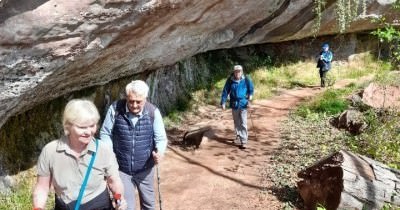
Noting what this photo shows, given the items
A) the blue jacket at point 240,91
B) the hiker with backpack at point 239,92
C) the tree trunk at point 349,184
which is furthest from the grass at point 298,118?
the blue jacket at point 240,91

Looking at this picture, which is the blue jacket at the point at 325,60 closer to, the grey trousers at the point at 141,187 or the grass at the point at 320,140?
the grass at the point at 320,140

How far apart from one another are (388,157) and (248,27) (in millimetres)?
4722

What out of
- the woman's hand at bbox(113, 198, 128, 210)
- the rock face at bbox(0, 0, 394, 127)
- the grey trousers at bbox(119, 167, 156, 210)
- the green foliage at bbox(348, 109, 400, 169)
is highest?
the rock face at bbox(0, 0, 394, 127)

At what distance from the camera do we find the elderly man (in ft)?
13.9

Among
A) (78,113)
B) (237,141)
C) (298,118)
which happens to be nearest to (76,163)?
(78,113)

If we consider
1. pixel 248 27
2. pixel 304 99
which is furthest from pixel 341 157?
pixel 304 99

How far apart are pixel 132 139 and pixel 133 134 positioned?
0.05m

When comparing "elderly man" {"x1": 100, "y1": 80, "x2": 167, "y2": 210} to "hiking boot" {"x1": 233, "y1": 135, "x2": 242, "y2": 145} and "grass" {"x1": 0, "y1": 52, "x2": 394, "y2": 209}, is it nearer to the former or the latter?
"grass" {"x1": 0, "y1": 52, "x2": 394, "y2": 209}

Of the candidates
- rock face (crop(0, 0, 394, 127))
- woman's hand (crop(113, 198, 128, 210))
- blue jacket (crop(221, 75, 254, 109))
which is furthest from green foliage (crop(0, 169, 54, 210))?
blue jacket (crop(221, 75, 254, 109))

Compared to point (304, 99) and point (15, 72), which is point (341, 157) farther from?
point (304, 99)

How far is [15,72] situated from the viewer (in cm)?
515

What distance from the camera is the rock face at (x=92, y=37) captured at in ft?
15.9

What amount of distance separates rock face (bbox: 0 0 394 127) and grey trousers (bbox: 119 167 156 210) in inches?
71.8

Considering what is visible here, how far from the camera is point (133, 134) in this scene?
4.31 m
